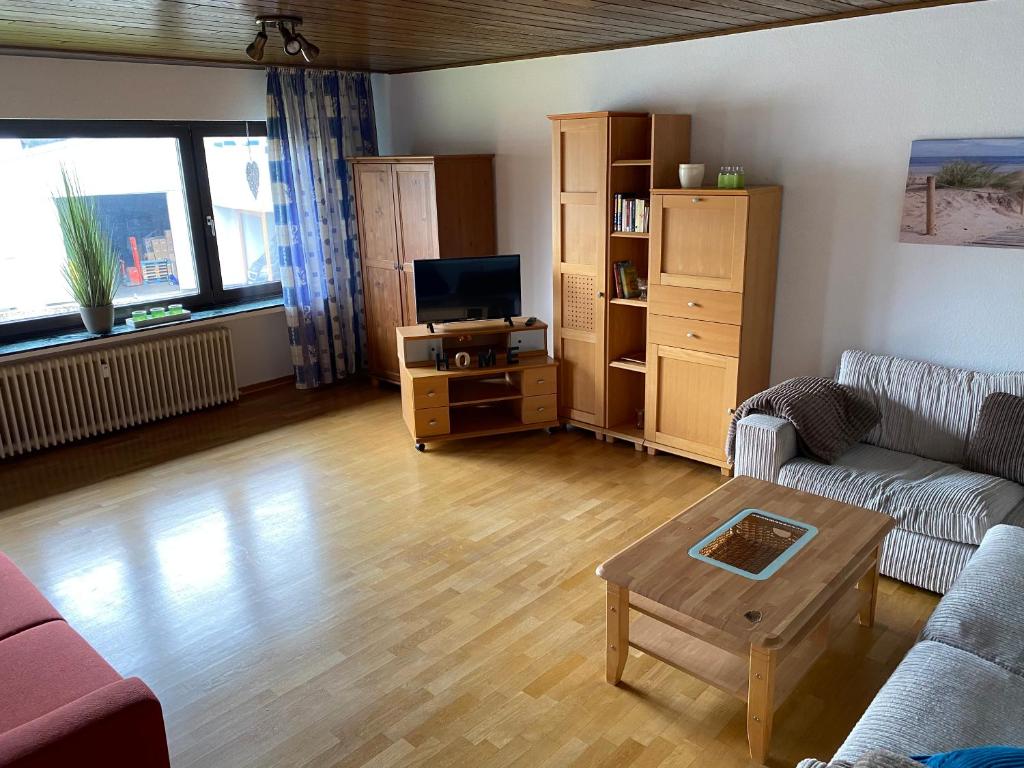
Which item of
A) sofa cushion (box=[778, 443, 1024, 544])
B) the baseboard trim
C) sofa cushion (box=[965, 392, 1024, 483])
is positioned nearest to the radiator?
the baseboard trim

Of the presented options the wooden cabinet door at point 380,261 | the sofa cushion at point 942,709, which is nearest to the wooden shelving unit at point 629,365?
the wooden cabinet door at point 380,261

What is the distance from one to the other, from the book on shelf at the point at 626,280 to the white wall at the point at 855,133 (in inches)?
28.3

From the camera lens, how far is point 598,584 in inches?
130

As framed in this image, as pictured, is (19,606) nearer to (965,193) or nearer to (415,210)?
(415,210)

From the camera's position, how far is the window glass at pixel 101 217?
4.90 metres

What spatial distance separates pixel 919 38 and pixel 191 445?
4570mm

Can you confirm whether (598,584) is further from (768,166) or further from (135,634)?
(768,166)

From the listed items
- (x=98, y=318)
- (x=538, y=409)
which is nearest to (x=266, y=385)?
(x=98, y=318)

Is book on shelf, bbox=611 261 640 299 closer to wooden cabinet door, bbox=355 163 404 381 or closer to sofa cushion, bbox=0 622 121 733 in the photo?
wooden cabinet door, bbox=355 163 404 381

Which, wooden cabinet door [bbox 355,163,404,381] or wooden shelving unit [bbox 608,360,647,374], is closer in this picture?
wooden shelving unit [bbox 608,360,647,374]

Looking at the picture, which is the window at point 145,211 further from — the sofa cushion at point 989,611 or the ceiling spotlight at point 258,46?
the sofa cushion at point 989,611

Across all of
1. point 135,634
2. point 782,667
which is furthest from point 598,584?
point 135,634

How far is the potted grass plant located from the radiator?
0.25 meters

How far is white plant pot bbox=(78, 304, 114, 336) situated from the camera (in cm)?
497
